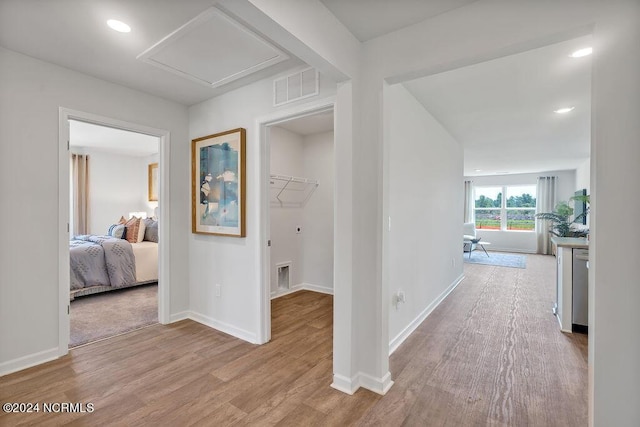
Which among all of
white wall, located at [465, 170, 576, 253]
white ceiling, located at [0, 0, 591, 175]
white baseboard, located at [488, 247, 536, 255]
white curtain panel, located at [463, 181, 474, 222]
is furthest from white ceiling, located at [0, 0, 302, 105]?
white baseboard, located at [488, 247, 536, 255]

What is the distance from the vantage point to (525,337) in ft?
9.20

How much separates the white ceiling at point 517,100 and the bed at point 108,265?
4.46m

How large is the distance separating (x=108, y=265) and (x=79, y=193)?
3.00 m

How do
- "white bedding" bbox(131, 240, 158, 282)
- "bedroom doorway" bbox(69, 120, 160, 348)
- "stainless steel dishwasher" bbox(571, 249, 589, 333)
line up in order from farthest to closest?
"white bedding" bbox(131, 240, 158, 282) < "bedroom doorway" bbox(69, 120, 160, 348) < "stainless steel dishwasher" bbox(571, 249, 589, 333)

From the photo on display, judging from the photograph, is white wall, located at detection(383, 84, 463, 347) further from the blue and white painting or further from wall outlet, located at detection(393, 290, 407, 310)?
the blue and white painting

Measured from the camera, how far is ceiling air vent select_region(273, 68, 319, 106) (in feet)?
7.45

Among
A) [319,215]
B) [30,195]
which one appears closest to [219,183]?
[30,195]

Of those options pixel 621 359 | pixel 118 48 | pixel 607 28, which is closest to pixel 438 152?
pixel 607 28

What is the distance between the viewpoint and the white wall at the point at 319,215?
434 centimetres

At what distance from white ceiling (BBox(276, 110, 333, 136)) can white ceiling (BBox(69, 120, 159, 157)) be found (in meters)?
2.41

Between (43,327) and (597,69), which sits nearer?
(597,69)

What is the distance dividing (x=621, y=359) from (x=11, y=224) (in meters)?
3.74

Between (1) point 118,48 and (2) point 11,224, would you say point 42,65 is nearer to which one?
(1) point 118,48

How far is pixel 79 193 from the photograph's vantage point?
6.09 m
